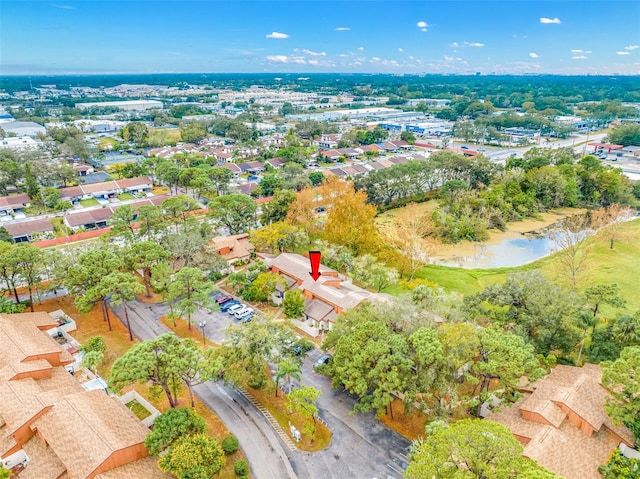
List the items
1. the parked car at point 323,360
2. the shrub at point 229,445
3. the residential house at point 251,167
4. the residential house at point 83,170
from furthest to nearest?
the residential house at point 251,167 → the residential house at point 83,170 → the parked car at point 323,360 → the shrub at point 229,445

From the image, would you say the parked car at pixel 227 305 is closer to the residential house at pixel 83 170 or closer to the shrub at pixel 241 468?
the shrub at pixel 241 468

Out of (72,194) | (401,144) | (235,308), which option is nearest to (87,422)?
(235,308)

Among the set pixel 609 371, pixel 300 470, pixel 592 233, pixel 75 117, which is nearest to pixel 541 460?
pixel 609 371

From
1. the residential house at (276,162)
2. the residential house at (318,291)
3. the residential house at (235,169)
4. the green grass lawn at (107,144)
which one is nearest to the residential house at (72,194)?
the residential house at (235,169)

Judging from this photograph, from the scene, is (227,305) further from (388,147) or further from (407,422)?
(388,147)

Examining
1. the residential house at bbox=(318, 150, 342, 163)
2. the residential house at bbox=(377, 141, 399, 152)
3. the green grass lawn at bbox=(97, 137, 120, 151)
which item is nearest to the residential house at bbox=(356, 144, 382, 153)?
the residential house at bbox=(377, 141, 399, 152)

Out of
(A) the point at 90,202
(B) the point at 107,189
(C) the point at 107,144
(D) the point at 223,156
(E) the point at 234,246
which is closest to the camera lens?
(E) the point at 234,246

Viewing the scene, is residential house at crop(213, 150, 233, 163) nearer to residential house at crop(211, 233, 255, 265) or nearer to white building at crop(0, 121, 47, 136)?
residential house at crop(211, 233, 255, 265)
